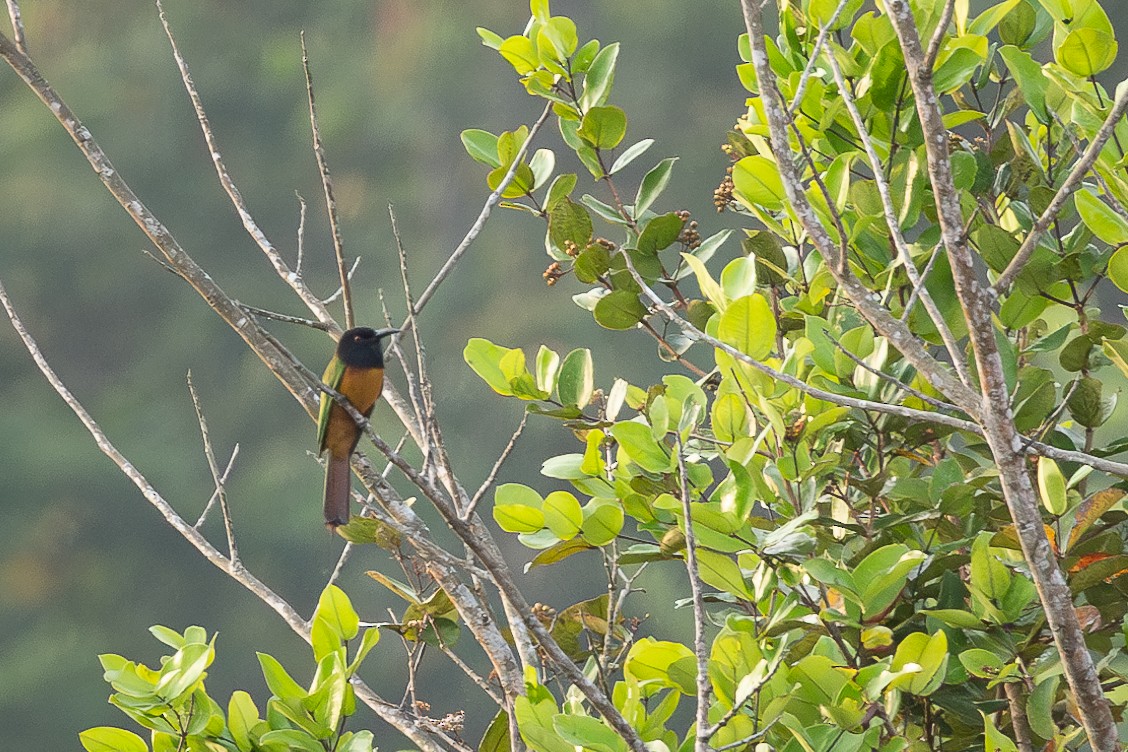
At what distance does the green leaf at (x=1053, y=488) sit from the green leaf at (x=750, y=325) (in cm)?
32

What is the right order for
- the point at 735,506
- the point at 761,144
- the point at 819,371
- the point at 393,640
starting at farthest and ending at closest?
1. the point at 393,640
2. the point at 761,144
3. the point at 819,371
4. the point at 735,506

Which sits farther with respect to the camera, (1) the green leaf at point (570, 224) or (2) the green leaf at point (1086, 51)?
(1) the green leaf at point (570, 224)

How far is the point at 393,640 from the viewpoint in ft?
21.9

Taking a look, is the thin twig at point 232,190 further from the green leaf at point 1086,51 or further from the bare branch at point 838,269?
the green leaf at point 1086,51

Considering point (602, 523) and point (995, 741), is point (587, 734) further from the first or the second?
point (995, 741)

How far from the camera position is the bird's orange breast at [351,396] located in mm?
2381

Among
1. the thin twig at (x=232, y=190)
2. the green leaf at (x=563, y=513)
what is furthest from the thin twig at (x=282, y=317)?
the green leaf at (x=563, y=513)

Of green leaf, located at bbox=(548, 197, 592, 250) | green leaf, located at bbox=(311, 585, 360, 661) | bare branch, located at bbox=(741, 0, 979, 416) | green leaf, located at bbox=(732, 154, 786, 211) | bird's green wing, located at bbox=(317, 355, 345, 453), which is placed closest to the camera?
bare branch, located at bbox=(741, 0, 979, 416)

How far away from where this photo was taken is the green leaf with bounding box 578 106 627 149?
168cm

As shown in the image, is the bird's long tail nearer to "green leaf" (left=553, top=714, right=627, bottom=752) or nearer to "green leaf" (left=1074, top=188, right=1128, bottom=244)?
"green leaf" (left=553, top=714, right=627, bottom=752)

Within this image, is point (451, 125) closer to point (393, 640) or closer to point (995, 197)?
point (393, 640)

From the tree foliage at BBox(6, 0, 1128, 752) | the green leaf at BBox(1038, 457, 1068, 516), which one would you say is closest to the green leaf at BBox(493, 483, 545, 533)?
the tree foliage at BBox(6, 0, 1128, 752)

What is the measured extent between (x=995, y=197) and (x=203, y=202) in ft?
21.4

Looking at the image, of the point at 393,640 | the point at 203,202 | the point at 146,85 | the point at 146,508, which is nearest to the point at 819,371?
the point at 393,640
